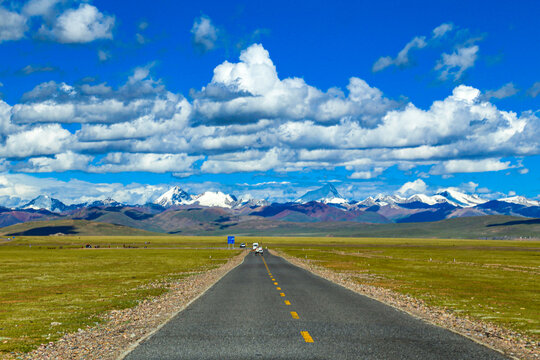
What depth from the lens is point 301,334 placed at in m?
16.2

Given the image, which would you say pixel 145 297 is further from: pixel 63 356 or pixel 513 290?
pixel 513 290

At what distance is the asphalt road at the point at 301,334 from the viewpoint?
13.5 metres

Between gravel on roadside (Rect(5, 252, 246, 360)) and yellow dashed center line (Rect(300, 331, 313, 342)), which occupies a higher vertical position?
→ yellow dashed center line (Rect(300, 331, 313, 342))

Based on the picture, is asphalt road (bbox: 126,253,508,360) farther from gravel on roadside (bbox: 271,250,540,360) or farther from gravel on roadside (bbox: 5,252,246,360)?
gravel on roadside (bbox: 271,250,540,360)

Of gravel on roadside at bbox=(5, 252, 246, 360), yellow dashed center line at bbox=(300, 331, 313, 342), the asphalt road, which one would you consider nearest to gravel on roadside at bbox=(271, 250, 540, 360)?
the asphalt road

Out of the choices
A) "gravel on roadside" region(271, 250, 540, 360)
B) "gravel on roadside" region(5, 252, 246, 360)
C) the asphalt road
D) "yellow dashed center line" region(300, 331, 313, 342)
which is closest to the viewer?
the asphalt road

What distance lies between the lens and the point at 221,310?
22.3 m

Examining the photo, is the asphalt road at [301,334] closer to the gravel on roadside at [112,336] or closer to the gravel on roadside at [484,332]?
the gravel on roadside at [112,336]

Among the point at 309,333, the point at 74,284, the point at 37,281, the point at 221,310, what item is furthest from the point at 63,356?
the point at 37,281

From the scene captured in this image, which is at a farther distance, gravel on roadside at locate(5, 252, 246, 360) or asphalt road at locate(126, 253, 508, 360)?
gravel on roadside at locate(5, 252, 246, 360)

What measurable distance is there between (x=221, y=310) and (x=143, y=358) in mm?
9409

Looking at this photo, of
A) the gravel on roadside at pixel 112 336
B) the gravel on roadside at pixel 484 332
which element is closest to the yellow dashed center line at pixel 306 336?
the gravel on roadside at pixel 112 336

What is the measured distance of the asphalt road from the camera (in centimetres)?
1350

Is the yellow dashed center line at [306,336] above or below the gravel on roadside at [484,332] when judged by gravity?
above
